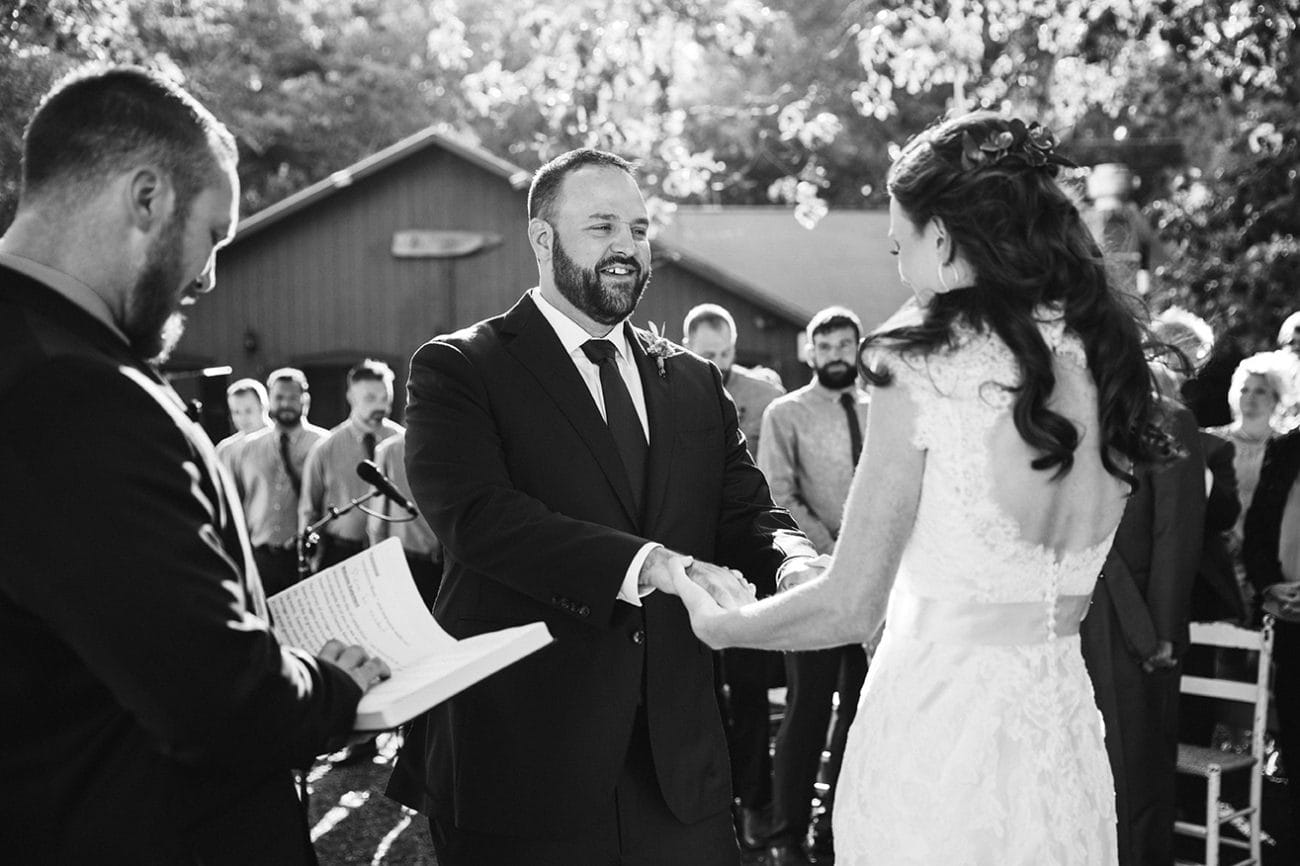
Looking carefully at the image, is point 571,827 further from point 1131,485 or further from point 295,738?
point 1131,485

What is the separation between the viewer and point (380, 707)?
1974 millimetres

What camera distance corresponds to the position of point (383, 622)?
2.27m

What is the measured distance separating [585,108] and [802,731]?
7.06 meters

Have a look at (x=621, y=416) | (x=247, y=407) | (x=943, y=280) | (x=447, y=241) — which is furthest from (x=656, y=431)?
(x=447, y=241)

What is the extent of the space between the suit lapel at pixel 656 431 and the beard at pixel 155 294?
1.50 m

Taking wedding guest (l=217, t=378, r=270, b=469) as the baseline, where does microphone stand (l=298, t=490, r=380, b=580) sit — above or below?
below

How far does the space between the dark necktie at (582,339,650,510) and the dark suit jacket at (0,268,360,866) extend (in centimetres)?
140

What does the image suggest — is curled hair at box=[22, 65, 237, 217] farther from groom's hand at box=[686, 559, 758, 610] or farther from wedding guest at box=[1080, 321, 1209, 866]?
wedding guest at box=[1080, 321, 1209, 866]

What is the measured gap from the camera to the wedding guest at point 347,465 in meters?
8.83

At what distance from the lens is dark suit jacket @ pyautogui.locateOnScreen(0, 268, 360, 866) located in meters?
1.66

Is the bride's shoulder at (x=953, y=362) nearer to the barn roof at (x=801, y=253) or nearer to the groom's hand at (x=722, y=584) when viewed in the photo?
the groom's hand at (x=722, y=584)

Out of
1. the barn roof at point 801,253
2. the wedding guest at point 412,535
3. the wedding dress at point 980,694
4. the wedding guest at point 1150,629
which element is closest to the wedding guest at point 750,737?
the wedding guest at point 1150,629

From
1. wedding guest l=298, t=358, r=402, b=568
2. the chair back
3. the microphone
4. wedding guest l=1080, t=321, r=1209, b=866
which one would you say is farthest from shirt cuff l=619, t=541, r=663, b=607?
wedding guest l=298, t=358, r=402, b=568

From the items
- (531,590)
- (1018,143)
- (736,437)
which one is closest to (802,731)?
(736,437)
